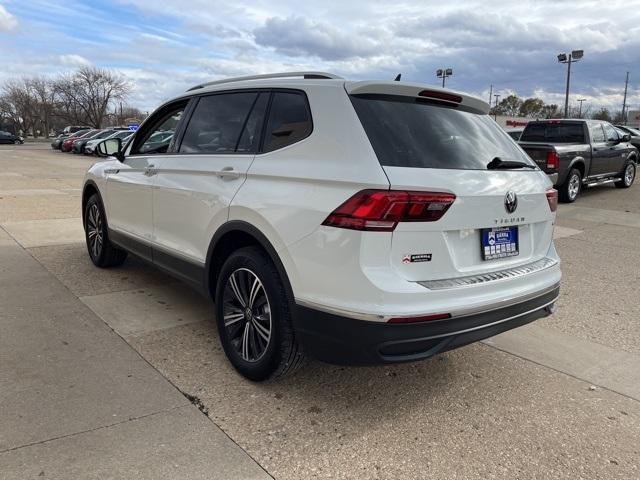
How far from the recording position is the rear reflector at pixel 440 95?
3.24m

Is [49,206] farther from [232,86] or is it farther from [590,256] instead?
[590,256]

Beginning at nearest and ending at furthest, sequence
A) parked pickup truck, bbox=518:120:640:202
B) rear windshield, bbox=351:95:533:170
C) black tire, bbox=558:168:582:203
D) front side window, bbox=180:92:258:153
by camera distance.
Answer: rear windshield, bbox=351:95:533:170 < front side window, bbox=180:92:258:153 < parked pickup truck, bbox=518:120:640:202 < black tire, bbox=558:168:582:203

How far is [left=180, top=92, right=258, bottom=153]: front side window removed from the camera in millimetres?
3760

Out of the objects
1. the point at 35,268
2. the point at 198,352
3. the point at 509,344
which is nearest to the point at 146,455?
the point at 198,352

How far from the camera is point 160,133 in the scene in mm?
4934

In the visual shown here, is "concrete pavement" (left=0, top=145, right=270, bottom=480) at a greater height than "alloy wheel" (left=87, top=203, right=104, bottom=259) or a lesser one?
lesser

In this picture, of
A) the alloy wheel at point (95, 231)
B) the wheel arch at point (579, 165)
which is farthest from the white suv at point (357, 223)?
the wheel arch at point (579, 165)

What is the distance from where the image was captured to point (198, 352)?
3.90 metres

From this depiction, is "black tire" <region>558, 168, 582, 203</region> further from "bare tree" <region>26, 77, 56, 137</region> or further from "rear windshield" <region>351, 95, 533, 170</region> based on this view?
"bare tree" <region>26, 77, 56, 137</region>

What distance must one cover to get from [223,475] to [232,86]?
2.69 metres

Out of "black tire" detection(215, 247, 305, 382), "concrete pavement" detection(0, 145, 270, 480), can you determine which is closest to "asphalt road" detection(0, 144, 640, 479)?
"concrete pavement" detection(0, 145, 270, 480)

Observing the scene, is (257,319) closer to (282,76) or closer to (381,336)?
(381,336)

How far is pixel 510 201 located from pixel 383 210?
934 mm

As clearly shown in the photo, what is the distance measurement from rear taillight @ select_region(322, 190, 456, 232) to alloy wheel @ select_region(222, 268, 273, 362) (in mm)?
801
